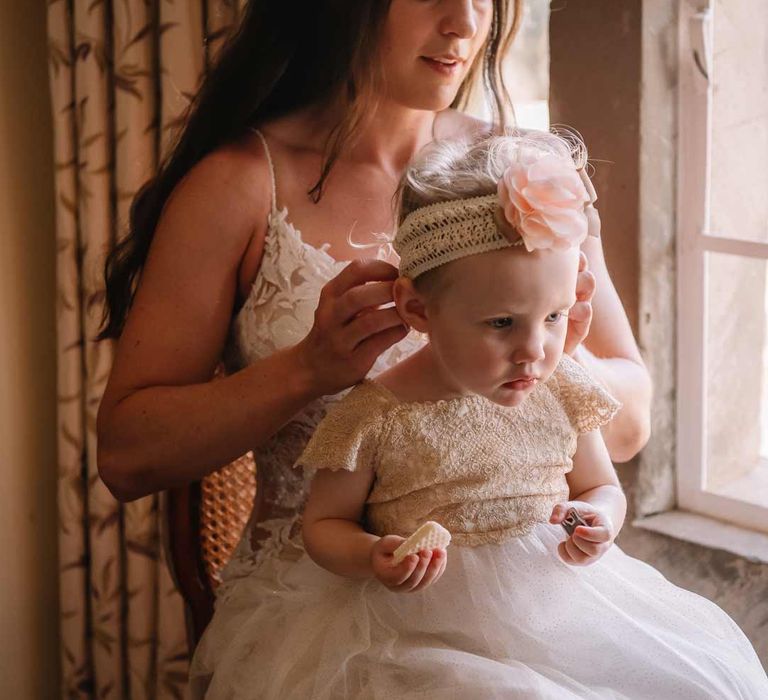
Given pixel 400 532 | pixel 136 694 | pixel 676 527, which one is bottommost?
pixel 136 694

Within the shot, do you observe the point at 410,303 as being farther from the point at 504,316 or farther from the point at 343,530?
the point at 343,530

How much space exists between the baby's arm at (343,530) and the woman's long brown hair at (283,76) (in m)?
0.48

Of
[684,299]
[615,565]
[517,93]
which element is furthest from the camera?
[517,93]

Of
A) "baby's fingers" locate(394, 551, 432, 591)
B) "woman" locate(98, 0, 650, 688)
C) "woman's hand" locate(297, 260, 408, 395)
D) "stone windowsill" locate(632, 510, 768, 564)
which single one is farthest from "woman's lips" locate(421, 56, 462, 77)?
"stone windowsill" locate(632, 510, 768, 564)

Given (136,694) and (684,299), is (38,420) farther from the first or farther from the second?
(684,299)

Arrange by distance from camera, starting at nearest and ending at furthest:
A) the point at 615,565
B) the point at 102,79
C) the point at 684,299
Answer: the point at 615,565 → the point at 684,299 → the point at 102,79

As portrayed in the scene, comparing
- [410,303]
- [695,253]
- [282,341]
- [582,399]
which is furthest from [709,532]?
[410,303]

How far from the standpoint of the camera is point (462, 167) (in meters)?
1.23

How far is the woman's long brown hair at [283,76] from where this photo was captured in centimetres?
155

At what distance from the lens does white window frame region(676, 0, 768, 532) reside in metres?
1.89

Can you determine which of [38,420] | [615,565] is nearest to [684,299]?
[615,565]

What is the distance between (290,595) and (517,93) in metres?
1.55

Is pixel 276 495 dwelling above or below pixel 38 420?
above

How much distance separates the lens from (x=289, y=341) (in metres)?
1.54
